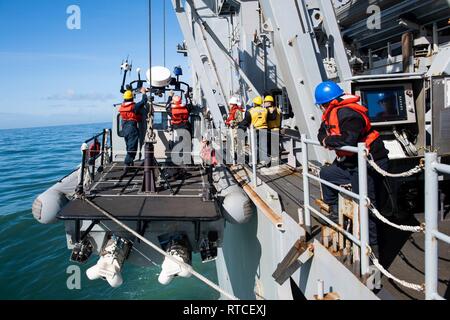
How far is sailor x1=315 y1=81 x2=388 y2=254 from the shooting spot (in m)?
2.71

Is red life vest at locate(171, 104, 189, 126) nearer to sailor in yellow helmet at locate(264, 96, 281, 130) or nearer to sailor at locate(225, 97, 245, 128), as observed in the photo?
sailor in yellow helmet at locate(264, 96, 281, 130)

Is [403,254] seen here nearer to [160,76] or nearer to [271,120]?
[271,120]

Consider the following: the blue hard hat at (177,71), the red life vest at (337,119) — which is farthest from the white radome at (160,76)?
the red life vest at (337,119)

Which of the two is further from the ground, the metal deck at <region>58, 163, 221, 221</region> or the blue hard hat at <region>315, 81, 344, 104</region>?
the blue hard hat at <region>315, 81, 344, 104</region>

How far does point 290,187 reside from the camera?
525 cm

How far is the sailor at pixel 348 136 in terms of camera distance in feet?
8.88

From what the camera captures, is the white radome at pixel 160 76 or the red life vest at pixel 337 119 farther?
the white radome at pixel 160 76

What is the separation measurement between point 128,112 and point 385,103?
4.30 metres

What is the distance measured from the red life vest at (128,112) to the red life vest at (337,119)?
4116 millimetres

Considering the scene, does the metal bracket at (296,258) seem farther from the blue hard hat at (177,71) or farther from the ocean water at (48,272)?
the blue hard hat at (177,71)

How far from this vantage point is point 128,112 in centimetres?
613

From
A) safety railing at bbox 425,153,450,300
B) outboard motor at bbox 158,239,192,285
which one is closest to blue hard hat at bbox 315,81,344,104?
safety railing at bbox 425,153,450,300

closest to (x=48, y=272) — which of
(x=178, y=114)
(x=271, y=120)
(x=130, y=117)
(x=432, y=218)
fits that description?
(x=130, y=117)
